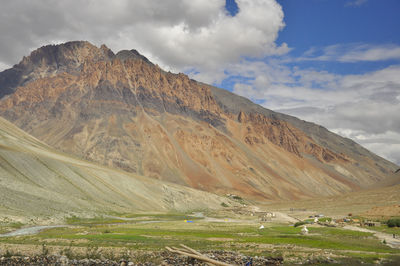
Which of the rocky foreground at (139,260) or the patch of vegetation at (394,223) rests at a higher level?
the patch of vegetation at (394,223)

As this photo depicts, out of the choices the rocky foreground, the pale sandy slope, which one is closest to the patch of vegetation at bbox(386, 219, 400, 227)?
the rocky foreground

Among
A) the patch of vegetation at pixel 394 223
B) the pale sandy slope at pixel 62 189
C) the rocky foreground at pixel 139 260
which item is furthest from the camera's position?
the pale sandy slope at pixel 62 189

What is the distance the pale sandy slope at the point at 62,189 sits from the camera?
80062 millimetres

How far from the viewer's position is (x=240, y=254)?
35375 mm

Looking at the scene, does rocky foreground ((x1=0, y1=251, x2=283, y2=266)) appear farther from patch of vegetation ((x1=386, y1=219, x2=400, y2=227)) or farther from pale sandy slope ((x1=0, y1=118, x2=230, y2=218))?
patch of vegetation ((x1=386, y1=219, x2=400, y2=227))

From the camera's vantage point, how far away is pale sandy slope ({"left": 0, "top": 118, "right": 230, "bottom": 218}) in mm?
80062

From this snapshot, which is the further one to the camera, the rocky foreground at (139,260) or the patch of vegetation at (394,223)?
the patch of vegetation at (394,223)

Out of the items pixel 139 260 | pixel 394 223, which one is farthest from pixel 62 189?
pixel 394 223

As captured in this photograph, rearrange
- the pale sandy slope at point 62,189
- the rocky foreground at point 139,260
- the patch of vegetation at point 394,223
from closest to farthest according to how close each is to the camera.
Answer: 1. the rocky foreground at point 139,260
2. the patch of vegetation at point 394,223
3. the pale sandy slope at point 62,189

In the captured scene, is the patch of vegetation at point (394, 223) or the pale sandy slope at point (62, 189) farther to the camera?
the pale sandy slope at point (62, 189)

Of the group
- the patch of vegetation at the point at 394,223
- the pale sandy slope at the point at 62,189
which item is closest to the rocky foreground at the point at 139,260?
the pale sandy slope at the point at 62,189

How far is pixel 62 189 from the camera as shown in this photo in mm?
100875

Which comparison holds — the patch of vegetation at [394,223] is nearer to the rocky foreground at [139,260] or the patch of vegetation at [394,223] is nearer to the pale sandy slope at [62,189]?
the rocky foreground at [139,260]

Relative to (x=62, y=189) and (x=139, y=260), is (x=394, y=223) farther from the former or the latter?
(x=62, y=189)
